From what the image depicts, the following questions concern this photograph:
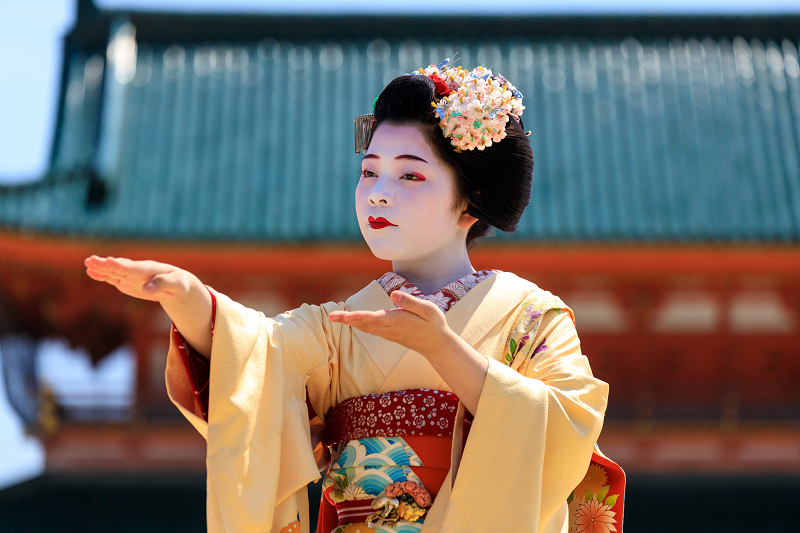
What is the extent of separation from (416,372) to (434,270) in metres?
0.31

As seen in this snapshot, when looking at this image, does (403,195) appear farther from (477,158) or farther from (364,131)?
(364,131)

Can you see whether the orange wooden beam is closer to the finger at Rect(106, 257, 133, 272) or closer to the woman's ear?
the woman's ear

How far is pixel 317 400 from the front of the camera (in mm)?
2211

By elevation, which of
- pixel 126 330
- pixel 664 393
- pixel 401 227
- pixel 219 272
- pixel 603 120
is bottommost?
pixel 664 393

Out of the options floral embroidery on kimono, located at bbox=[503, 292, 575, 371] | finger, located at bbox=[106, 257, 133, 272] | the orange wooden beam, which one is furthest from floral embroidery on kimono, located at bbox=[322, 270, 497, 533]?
the orange wooden beam

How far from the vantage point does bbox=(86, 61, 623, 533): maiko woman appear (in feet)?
6.11

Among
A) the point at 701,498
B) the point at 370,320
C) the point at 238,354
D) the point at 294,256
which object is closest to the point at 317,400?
the point at 238,354

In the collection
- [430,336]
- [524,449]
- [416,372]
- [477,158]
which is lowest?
[524,449]

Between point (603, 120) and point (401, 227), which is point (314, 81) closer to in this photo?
point (603, 120)

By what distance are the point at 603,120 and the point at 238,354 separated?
22.7 ft

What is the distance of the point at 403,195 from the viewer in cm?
215

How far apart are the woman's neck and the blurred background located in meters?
4.61

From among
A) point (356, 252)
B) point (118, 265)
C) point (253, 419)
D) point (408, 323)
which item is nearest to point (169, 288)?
point (118, 265)

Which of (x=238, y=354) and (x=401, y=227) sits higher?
(x=401, y=227)
